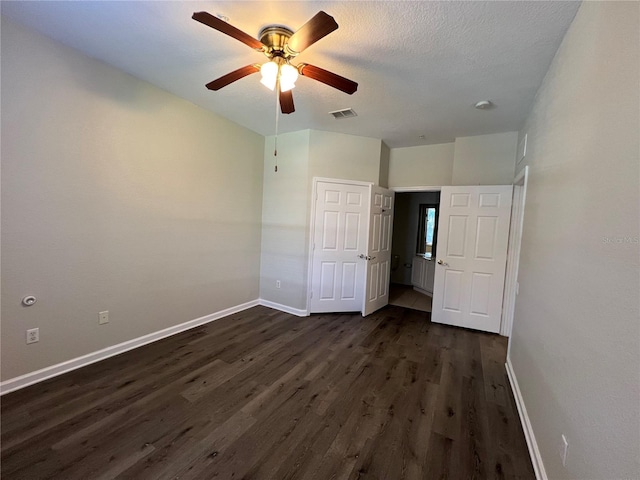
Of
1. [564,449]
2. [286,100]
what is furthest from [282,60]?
[564,449]

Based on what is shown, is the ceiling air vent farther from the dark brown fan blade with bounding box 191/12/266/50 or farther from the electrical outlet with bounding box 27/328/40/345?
the electrical outlet with bounding box 27/328/40/345

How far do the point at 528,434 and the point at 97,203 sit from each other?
3.90m

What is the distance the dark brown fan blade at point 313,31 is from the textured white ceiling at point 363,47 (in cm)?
24

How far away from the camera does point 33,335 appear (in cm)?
214

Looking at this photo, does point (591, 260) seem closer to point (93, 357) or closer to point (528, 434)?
point (528, 434)

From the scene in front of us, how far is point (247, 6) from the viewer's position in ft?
5.41

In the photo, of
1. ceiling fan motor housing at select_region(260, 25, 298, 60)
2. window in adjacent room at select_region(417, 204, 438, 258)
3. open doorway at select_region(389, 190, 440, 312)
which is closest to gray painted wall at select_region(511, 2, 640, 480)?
ceiling fan motor housing at select_region(260, 25, 298, 60)

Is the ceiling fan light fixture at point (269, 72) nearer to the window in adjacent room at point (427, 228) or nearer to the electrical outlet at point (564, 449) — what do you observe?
the electrical outlet at point (564, 449)

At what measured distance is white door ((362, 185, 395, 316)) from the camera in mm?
4051

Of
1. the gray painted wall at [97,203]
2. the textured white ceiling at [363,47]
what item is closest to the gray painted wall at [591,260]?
the textured white ceiling at [363,47]

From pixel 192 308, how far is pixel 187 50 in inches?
109

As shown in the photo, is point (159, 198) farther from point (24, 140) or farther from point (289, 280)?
point (289, 280)

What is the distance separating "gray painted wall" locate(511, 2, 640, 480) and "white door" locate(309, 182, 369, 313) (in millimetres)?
2366

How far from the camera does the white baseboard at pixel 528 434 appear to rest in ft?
4.99
